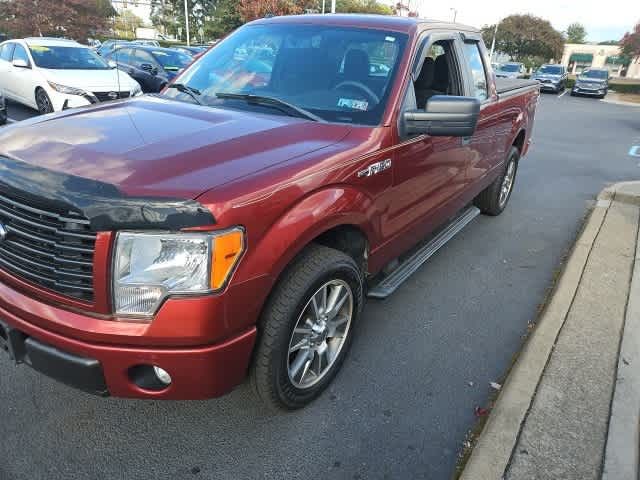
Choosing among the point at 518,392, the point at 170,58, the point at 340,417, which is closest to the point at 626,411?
the point at 518,392

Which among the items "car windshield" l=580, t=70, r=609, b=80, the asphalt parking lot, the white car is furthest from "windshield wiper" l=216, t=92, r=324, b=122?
"car windshield" l=580, t=70, r=609, b=80

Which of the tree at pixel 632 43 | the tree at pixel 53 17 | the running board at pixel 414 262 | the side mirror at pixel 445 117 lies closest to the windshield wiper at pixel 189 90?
the side mirror at pixel 445 117

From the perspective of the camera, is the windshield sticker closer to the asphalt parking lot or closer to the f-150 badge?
the f-150 badge

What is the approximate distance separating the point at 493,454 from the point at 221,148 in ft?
5.95

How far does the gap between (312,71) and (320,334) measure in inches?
63.9

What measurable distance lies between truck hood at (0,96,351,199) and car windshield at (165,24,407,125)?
0.77ft

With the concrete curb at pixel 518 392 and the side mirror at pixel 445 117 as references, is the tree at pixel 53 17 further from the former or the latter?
the concrete curb at pixel 518 392

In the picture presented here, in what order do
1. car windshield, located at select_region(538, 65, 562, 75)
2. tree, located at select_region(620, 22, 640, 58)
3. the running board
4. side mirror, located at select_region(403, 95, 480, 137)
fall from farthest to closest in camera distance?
tree, located at select_region(620, 22, 640, 58), car windshield, located at select_region(538, 65, 562, 75), the running board, side mirror, located at select_region(403, 95, 480, 137)

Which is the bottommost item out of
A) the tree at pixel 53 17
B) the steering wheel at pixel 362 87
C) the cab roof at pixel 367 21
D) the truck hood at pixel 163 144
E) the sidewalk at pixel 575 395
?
the sidewalk at pixel 575 395

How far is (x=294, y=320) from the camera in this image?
2201 millimetres

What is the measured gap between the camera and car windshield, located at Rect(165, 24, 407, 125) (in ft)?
9.29

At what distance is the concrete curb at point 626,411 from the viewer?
6.98 ft

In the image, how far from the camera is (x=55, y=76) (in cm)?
881

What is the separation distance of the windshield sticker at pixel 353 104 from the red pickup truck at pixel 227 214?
0.01m
